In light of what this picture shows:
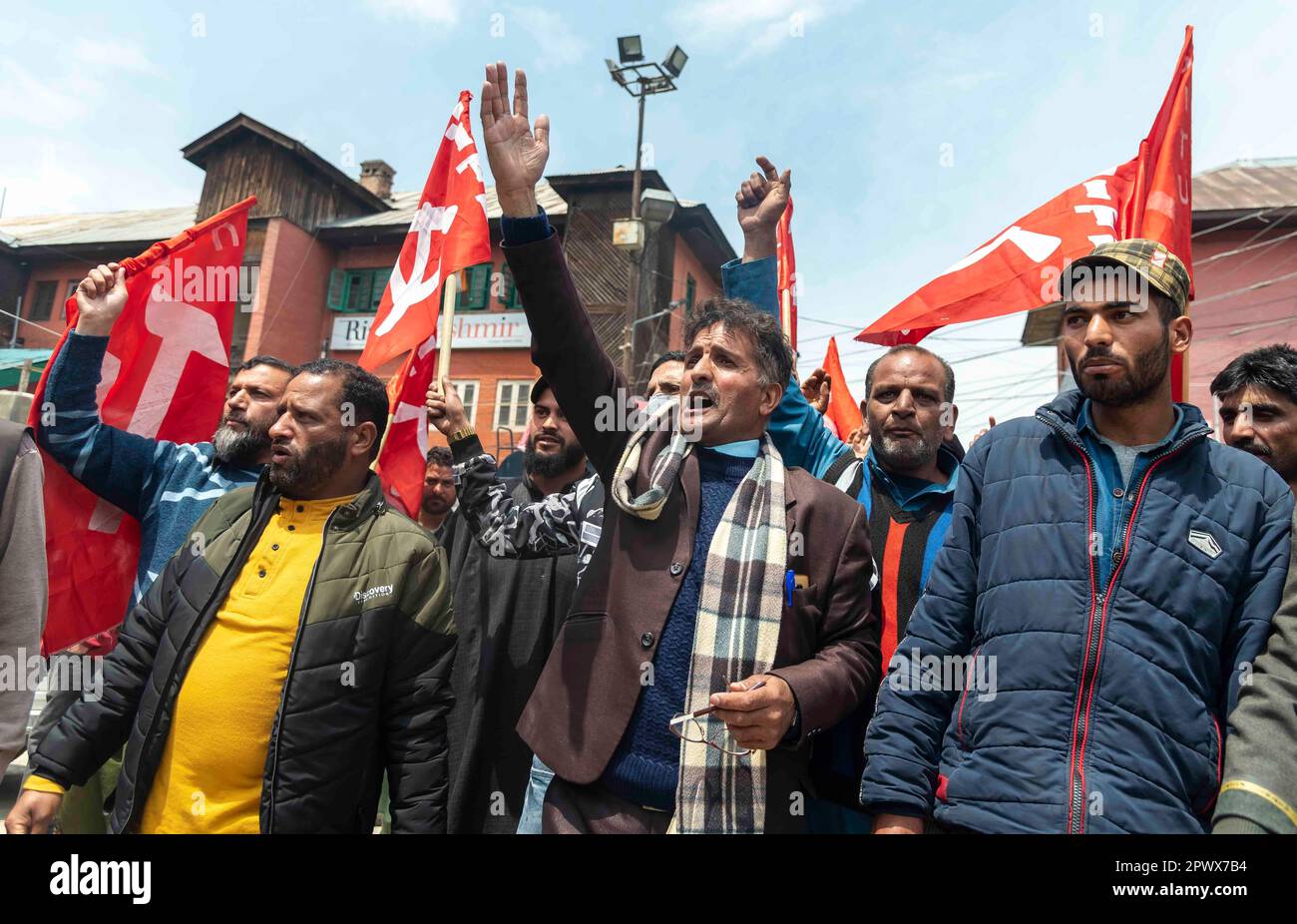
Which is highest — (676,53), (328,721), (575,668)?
(676,53)

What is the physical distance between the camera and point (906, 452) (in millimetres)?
3264

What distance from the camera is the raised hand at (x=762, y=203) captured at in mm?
3506

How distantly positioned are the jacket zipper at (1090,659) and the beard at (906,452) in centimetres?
112

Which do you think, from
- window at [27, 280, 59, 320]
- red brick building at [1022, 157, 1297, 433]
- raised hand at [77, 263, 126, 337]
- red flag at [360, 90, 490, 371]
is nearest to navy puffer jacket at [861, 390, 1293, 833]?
raised hand at [77, 263, 126, 337]

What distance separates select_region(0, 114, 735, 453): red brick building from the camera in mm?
23453

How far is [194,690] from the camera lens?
268 centimetres

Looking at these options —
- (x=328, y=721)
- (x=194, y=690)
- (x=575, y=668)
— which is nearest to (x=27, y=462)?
(x=194, y=690)

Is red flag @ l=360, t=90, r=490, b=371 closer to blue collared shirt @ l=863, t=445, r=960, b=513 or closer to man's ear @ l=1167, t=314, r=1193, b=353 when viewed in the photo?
blue collared shirt @ l=863, t=445, r=960, b=513

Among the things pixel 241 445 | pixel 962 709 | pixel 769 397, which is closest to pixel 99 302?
pixel 241 445

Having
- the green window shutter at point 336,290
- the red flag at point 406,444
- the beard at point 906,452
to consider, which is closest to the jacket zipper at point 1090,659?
the beard at point 906,452
